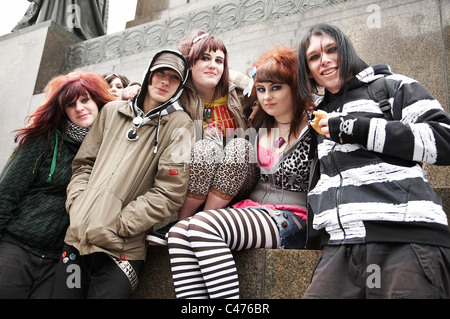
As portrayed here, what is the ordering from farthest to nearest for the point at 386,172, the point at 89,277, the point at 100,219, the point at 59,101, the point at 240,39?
the point at 240,39 → the point at 59,101 → the point at 89,277 → the point at 100,219 → the point at 386,172

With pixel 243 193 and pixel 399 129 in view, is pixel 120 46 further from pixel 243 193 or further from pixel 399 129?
pixel 399 129

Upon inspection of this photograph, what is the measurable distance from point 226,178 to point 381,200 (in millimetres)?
1120

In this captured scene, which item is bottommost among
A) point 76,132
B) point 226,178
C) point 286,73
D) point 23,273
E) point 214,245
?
point 23,273

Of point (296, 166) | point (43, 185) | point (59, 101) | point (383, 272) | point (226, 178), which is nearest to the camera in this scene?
point (383, 272)

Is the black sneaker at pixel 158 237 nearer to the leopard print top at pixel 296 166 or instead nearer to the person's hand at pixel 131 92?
the leopard print top at pixel 296 166

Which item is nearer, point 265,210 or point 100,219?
point 100,219

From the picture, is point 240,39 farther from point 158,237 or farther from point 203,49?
point 158,237

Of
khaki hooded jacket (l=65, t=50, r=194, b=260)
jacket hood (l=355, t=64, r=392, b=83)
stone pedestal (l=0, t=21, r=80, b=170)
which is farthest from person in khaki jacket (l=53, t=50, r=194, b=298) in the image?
stone pedestal (l=0, t=21, r=80, b=170)

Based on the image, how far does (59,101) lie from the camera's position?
2.85 m

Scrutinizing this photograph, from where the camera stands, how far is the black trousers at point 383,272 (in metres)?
1.56

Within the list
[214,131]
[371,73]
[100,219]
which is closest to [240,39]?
[214,131]

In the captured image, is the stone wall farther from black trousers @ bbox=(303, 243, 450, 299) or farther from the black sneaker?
the black sneaker

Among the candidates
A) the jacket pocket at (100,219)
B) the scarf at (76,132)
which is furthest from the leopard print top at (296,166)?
the scarf at (76,132)
